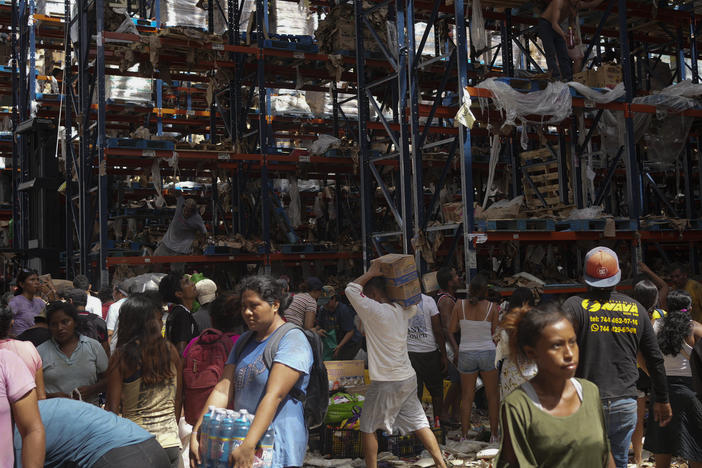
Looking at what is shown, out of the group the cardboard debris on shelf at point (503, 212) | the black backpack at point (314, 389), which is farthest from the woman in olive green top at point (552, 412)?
the cardboard debris on shelf at point (503, 212)

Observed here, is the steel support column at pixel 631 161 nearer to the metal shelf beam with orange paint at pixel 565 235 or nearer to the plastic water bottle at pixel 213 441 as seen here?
the metal shelf beam with orange paint at pixel 565 235

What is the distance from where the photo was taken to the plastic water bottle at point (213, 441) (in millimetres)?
3457

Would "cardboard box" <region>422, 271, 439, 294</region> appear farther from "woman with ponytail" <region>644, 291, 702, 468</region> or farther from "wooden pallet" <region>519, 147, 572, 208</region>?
"woman with ponytail" <region>644, 291, 702, 468</region>

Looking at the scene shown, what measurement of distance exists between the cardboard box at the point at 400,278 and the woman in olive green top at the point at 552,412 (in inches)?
109

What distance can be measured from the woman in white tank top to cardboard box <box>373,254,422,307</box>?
1863 mm

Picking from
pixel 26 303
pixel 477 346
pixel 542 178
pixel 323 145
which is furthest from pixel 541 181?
pixel 26 303

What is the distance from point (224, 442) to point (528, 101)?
9120mm

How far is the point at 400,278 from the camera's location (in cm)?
593

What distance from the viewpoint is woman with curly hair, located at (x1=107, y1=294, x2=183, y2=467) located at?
4.20 metres

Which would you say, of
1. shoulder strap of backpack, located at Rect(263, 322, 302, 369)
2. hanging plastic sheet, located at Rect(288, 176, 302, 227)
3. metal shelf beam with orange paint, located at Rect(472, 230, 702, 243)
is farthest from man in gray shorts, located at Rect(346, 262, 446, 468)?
hanging plastic sheet, located at Rect(288, 176, 302, 227)

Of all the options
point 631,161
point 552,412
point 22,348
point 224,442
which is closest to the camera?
point 552,412

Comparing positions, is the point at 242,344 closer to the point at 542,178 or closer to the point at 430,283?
the point at 430,283

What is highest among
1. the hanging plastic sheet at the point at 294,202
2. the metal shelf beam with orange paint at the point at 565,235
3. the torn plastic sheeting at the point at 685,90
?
the torn plastic sheeting at the point at 685,90

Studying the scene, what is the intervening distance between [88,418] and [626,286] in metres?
8.92
